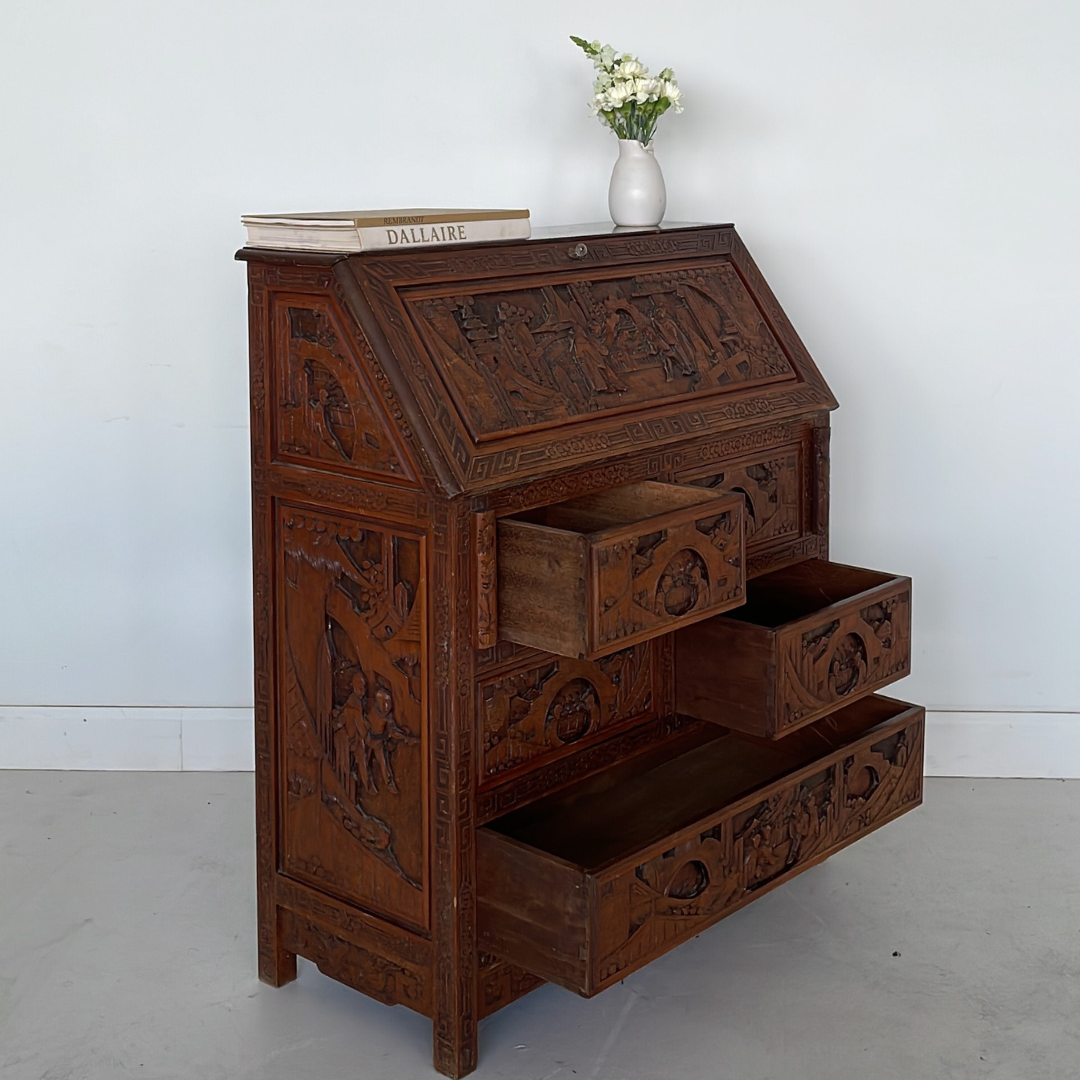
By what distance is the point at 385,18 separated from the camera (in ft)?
10.4

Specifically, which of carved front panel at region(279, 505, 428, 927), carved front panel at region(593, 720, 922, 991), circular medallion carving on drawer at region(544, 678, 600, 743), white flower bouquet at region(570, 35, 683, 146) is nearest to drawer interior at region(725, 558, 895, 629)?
carved front panel at region(593, 720, 922, 991)

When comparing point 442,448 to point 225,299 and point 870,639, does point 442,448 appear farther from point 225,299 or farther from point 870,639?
point 225,299

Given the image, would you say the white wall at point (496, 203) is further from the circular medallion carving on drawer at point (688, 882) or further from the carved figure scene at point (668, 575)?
the circular medallion carving on drawer at point (688, 882)

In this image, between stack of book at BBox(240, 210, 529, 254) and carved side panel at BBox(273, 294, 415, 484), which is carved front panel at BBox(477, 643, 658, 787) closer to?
carved side panel at BBox(273, 294, 415, 484)

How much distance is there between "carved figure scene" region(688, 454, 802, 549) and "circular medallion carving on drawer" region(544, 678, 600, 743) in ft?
1.46

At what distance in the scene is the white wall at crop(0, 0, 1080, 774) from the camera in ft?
10.4

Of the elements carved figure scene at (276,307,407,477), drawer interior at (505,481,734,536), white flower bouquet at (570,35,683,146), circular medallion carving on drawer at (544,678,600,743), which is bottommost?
Result: circular medallion carving on drawer at (544,678,600,743)

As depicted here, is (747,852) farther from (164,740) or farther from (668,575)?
(164,740)

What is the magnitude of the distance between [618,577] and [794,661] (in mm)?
460

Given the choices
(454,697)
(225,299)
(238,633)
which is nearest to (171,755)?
(238,633)

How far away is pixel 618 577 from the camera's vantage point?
79.5 inches

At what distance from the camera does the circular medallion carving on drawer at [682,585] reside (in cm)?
211

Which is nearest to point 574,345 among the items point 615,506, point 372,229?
point 615,506

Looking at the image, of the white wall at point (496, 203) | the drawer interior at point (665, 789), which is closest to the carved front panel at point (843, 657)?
the drawer interior at point (665, 789)
